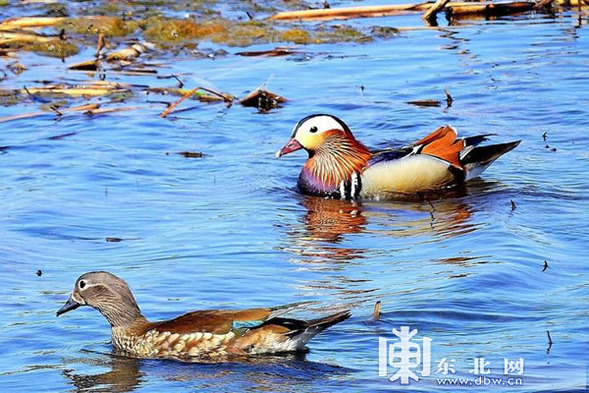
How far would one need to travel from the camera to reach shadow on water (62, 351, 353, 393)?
26.2 feet

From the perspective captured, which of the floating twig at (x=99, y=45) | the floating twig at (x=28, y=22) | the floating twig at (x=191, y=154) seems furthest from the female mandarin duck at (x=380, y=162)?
the floating twig at (x=28, y=22)

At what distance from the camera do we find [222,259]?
35.0 ft

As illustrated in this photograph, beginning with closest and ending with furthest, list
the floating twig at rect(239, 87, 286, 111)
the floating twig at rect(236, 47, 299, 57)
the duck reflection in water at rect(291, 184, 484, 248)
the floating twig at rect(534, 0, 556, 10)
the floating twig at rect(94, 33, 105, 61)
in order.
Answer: the duck reflection in water at rect(291, 184, 484, 248) → the floating twig at rect(239, 87, 286, 111) → the floating twig at rect(94, 33, 105, 61) → the floating twig at rect(236, 47, 299, 57) → the floating twig at rect(534, 0, 556, 10)

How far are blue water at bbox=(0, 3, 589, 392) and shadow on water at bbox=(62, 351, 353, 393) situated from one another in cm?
2

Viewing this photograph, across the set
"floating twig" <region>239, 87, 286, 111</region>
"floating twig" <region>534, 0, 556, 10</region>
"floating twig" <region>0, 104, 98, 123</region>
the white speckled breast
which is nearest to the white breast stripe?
"floating twig" <region>239, 87, 286, 111</region>

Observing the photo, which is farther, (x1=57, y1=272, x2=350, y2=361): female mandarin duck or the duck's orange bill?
the duck's orange bill

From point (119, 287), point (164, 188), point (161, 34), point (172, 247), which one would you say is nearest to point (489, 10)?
point (161, 34)

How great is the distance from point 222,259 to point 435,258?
1661mm

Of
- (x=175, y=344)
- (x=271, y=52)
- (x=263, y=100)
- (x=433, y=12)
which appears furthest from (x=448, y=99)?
(x=175, y=344)

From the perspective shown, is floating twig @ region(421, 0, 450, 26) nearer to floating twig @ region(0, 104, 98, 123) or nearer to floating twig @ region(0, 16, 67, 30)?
floating twig @ region(0, 16, 67, 30)

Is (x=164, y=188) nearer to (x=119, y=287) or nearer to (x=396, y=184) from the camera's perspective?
(x=396, y=184)

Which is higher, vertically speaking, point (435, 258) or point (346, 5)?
point (346, 5)

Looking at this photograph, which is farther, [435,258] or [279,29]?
[279,29]

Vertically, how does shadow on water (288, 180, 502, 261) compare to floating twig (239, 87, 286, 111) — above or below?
below
